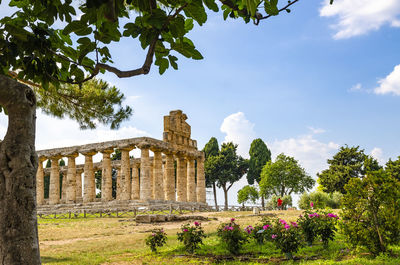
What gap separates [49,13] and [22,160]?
1.76m

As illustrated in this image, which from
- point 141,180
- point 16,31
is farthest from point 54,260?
point 141,180

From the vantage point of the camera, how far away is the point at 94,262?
34.2ft

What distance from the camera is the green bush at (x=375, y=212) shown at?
27.9ft

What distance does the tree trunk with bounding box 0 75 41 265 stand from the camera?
4.25 metres

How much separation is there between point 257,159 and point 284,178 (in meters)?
9.51

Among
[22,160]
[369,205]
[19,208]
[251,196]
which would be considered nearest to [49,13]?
[22,160]

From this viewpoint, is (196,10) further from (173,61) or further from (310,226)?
(310,226)

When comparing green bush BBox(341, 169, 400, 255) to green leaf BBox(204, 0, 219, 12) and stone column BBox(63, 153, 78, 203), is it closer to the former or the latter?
green leaf BBox(204, 0, 219, 12)

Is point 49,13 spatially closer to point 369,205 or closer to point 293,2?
point 293,2

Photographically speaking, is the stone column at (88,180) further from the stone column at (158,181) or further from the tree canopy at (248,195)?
the tree canopy at (248,195)

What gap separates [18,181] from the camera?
434cm

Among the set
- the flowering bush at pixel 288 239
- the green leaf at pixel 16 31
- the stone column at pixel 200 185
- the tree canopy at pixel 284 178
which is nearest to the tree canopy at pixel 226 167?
the tree canopy at pixel 284 178

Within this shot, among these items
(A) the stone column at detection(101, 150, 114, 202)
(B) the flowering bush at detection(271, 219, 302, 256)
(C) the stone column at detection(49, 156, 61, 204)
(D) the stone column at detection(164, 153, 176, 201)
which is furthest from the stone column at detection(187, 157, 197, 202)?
(B) the flowering bush at detection(271, 219, 302, 256)

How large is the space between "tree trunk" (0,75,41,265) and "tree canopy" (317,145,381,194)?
47.9m
